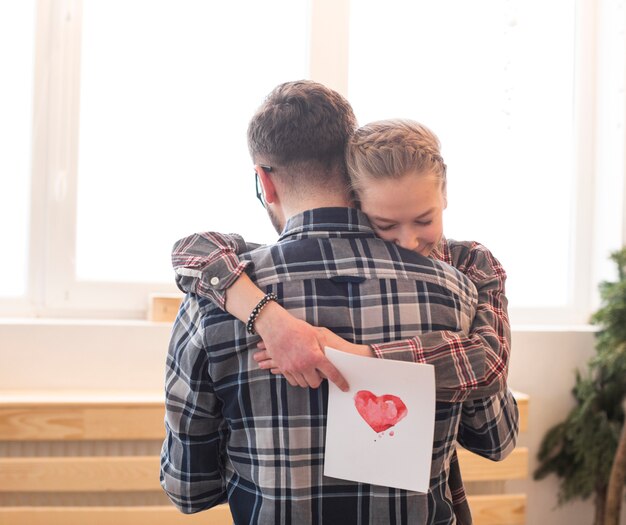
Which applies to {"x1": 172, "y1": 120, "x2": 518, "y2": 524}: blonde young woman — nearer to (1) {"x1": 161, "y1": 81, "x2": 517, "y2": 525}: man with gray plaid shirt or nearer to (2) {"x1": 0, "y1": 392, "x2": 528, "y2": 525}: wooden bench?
(1) {"x1": 161, "y1": 81, "x2": 517, "y2": 525}: man with gray plaid shirt

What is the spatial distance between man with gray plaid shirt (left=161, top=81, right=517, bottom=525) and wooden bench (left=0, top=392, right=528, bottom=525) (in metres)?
0.93

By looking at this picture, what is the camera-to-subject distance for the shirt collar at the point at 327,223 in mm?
892

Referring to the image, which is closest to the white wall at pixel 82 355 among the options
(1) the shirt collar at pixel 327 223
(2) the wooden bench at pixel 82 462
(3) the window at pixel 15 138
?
(2) the wooden bench at pixel 82 462

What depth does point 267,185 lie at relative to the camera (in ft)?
3.05

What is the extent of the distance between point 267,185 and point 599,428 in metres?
1.74

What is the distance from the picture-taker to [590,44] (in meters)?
2.58

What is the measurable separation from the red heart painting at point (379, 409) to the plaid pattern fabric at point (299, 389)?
0.05 m

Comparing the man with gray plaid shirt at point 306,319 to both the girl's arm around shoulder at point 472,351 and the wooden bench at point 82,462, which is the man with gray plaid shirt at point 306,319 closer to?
the girl's arm around shoulder at point 472,351

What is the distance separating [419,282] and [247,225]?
1456 millimetres

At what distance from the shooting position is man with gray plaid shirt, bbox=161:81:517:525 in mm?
854

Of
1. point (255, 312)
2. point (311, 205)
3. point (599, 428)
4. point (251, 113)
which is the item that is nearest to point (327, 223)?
point (311, 205)

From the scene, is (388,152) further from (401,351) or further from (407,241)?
(401,351)

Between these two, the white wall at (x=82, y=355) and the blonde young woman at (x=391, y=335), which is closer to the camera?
the blonde young woman at (x=391, y=335)

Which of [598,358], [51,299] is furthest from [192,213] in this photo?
[598,358]
